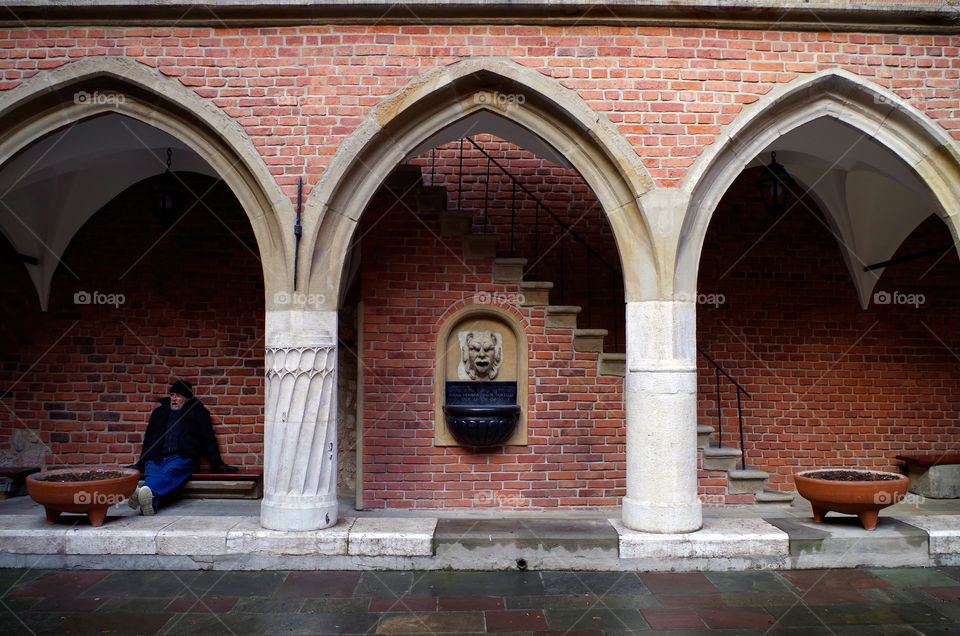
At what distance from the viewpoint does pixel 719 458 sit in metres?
5.86

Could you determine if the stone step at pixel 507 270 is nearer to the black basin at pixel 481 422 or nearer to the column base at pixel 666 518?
the black basin at pixel 481 422

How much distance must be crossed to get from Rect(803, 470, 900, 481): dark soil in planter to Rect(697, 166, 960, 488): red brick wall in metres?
1.76

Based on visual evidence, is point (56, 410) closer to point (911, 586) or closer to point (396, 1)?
point (396, 1)

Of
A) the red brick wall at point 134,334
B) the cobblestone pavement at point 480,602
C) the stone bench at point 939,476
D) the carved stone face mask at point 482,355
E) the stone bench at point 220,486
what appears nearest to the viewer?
the cobblestone pavement at point 480,602

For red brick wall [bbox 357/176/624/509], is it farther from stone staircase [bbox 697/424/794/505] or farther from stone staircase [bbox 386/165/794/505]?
stone staircase [bbox 697/424/794/505]

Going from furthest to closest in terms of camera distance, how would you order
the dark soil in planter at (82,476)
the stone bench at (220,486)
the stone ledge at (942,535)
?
the stone bench at (220,486) < the dark soil in planter at (82,476) < the stone ledge at (942,535)

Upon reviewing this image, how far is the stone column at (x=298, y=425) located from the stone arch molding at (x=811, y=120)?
2.68m

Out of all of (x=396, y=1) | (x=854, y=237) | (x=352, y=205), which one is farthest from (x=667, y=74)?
(x=854, y=237)

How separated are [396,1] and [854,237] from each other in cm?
513

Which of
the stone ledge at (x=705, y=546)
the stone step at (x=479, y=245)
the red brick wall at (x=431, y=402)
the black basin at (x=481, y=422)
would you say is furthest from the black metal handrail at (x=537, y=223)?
the stone ledge at (x=705, y=546)

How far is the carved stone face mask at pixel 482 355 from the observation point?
5.71 metres

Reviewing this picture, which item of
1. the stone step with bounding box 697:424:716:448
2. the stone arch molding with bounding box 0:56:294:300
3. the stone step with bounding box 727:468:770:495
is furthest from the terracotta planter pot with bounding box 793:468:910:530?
the stone arch molding with bounding box 0:56:294:300

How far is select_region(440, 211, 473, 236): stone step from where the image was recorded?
19.2ft

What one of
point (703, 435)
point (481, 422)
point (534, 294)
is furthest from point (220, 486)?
point (703, 435)
